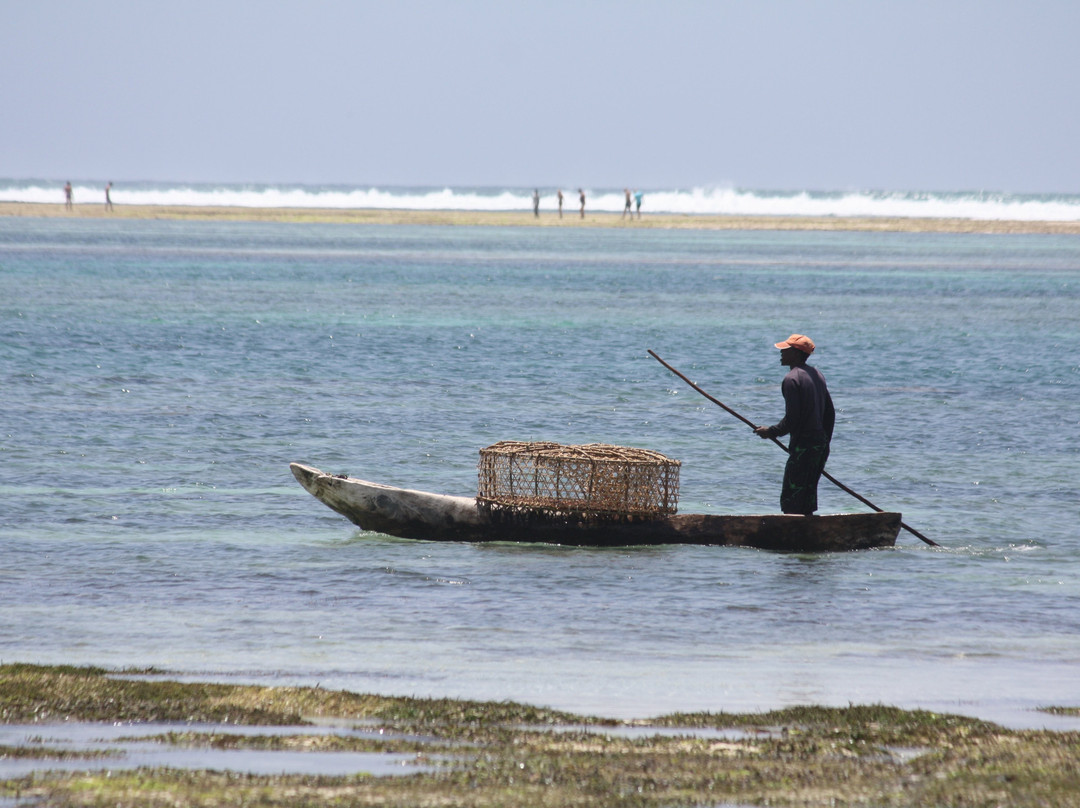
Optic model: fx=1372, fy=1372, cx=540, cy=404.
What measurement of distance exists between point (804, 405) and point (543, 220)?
89358mm

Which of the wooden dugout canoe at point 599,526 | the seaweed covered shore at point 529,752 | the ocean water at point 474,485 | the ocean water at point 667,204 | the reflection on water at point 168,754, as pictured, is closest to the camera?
the seaweed covered shore at point 529,752

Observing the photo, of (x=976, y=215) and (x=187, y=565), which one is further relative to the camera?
(x=976, y=215)

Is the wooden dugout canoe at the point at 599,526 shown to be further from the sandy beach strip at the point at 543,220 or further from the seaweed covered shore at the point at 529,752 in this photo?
the sandy beach strip at the point at 543,220

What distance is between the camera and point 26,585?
1091 centimetres

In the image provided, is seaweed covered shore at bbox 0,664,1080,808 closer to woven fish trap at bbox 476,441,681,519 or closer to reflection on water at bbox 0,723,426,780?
reflection on water at bbox 0,723,426,780

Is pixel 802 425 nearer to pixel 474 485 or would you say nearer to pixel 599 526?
pixel 599 526

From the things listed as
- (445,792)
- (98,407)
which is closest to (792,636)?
(445,792)

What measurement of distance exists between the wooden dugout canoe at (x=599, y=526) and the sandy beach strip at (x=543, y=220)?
263 feet

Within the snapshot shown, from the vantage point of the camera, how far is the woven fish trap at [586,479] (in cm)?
1224

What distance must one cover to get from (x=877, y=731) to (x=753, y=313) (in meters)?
32.2

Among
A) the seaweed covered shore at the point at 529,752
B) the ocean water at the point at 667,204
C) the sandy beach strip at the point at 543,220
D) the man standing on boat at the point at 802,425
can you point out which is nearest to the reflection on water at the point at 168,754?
the seaweed covered shore at the point at 529,752

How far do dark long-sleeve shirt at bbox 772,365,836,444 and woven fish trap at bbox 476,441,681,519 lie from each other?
1.12 metres

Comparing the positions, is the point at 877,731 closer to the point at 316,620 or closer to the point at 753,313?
the point at 316,620

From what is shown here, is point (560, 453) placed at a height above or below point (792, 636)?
above
